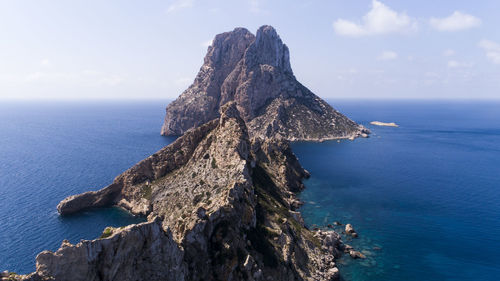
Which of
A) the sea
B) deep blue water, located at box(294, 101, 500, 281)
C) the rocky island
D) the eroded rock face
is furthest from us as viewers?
the sea

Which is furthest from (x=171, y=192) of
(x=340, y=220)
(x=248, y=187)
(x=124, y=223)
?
(x=340, y=220)

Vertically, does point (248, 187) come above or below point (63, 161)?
above

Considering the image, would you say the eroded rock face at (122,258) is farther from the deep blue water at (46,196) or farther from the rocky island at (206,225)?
the deep blue water at (46,196)

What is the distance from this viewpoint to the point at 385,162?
18062 centimetres

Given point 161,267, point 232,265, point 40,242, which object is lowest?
point 40,242

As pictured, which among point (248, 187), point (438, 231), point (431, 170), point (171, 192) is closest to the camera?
point (248, 187)

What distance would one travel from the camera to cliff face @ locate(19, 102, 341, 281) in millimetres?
39375

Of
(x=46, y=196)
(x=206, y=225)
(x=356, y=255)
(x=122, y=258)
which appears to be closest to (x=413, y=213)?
(x=356, y=255)

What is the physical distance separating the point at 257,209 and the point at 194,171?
29.6m

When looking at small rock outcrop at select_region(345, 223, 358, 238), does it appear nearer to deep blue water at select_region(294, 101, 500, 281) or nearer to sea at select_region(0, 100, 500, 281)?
sea at select_region(0, 100, 500, 281)

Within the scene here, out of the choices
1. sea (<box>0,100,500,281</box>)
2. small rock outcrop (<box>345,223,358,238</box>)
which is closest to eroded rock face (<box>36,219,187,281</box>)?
sea (<box>0,100,500,281</box>)

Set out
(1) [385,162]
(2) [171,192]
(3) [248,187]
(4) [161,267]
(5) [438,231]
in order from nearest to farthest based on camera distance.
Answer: (4) [161,267] → (3) [248,187] → (5) [438,231] → (2) [171,192] → (1) [385,162]

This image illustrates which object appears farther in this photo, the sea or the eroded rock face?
the sea

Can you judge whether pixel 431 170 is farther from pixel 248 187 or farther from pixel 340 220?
pixel 248 187
